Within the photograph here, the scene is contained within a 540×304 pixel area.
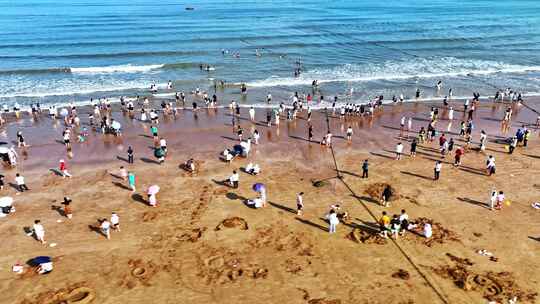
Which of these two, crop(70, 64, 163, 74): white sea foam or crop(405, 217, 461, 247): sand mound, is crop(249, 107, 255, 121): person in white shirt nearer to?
crop(405, 217, 461, 247): sand mound

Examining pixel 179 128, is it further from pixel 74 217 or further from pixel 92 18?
pixel 92 18

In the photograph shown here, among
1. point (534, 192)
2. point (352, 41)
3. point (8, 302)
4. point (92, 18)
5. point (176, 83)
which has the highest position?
point (92, 18)

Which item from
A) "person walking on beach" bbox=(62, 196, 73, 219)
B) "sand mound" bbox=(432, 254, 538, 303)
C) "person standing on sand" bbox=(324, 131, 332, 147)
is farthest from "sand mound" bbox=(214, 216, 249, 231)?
"person standing on sand" bbox=(324, 131, 332, 147)

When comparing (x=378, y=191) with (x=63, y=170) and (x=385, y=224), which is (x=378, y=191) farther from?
(x=63, y=170)

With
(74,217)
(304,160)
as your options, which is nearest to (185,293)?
(74,217)

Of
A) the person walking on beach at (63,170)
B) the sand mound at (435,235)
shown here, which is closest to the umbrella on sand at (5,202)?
the person walking on beach at (63,170)

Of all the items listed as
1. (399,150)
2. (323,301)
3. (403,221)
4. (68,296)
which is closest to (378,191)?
(403,221)

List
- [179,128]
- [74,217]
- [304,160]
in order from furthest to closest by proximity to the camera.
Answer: [179,128] < [304,160] < [74,217]
